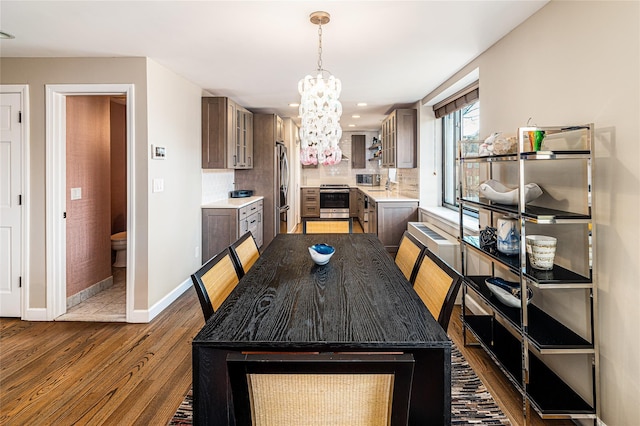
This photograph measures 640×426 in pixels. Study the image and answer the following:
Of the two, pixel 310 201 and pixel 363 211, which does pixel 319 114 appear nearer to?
pixel 363 211

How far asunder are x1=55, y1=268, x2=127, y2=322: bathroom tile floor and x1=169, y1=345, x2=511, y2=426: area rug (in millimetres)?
1646

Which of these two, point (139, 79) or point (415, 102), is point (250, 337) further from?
point (415, 102)

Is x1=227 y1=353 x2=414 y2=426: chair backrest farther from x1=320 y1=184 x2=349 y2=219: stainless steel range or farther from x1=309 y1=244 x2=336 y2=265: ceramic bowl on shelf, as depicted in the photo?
x1=320 y1=184 x2=349 y2=219: stainless steel range

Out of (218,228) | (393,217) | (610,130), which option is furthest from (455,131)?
(218,228)

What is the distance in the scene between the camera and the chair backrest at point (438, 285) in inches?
59.4

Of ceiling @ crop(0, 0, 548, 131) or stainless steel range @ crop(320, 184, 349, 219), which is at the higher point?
ceiling @ crop(0, 0, 548, 131)

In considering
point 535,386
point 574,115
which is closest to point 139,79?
point 574,115

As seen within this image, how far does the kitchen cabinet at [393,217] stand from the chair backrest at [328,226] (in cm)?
171

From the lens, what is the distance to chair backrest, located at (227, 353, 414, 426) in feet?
2.63

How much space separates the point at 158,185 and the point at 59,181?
0.83 meters

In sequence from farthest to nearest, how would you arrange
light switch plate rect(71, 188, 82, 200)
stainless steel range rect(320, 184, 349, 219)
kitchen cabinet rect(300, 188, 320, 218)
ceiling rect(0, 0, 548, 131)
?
kitchen cabinet rect(300, 188, 320, 218) < stainless steel range rect(320, 184, 349, 219) < light switch plate rect(71, 188, 82, 200) < ceiling rect(0, 0, 548, 131)

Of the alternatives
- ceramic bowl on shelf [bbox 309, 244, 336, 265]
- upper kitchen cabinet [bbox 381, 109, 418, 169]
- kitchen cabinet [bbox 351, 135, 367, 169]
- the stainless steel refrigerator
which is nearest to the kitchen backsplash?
the stainless steel refrigerator

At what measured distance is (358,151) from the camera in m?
9.46

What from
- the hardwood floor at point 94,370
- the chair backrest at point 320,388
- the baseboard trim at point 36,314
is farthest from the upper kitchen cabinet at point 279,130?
the chair backrest at point 320,388
